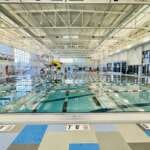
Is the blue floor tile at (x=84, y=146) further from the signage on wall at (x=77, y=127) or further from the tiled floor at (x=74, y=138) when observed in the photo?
the signage on wall at (x=77, y=127)

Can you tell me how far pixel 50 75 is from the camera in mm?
15805

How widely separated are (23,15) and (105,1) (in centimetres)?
603

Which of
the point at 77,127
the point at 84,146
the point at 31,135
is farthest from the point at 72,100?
the point at 84,146

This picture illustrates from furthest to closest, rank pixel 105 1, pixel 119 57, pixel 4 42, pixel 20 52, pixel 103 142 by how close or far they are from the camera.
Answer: pixel 119 57 → pixel 20 52 → pixel 4 42 → pixel 105 1 → pixel 103 142

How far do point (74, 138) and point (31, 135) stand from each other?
1.97ft

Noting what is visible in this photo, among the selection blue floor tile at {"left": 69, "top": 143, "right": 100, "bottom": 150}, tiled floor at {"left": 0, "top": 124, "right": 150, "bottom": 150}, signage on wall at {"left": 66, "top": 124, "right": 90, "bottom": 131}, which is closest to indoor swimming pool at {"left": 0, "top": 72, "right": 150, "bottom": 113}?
signage on wall at {"left": 66, "top": 124, "right": 90, "bottom": 131}

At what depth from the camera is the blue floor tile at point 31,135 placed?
251cm

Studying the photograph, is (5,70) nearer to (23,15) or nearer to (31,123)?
(23,15)

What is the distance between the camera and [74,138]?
2.62 m

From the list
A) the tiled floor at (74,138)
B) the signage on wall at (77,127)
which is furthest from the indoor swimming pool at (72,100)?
the tiled floor at (74,138)

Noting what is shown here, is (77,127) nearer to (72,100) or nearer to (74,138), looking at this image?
(74,138)

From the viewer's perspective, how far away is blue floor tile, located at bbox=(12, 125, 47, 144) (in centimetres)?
251

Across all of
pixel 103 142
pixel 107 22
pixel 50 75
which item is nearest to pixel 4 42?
pixel 50 75

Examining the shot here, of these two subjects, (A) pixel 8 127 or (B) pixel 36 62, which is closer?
(A) pixel 8 127
